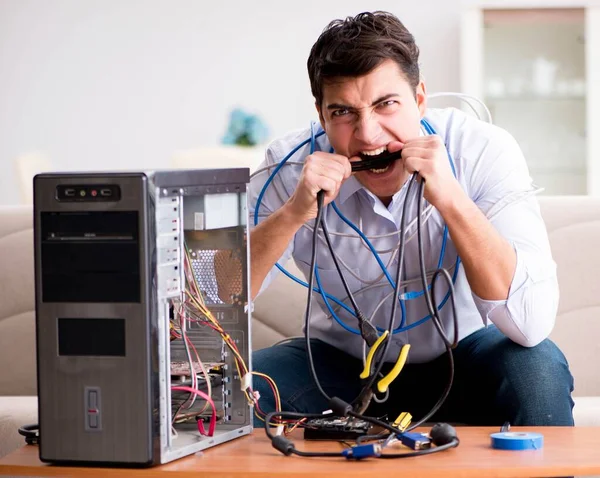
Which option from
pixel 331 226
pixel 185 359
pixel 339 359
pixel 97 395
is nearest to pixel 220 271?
pixel 185 359

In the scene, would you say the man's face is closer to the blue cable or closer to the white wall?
the blue cable

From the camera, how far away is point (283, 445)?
1150 millimetres

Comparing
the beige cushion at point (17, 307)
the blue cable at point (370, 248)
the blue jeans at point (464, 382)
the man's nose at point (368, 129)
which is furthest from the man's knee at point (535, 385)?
the beige cushion at point (17, 307)

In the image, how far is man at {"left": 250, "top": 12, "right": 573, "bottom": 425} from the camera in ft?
4.75

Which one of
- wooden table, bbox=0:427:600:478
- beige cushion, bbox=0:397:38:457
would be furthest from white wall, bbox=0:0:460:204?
wooden table, bbox=0:427:600:478

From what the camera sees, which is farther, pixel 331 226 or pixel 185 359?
pixel 331 226

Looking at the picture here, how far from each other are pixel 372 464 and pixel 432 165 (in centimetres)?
48

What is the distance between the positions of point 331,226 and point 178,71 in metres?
3.81

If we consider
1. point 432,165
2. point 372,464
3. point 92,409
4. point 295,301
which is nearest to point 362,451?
point 372,464

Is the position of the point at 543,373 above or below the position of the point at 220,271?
below

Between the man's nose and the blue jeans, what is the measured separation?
436 millimetres

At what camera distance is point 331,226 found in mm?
1747

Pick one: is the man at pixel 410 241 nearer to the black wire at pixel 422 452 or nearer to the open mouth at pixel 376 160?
the open mouth at pixel 376 160

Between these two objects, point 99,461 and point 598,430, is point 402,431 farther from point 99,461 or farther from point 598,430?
point 99,461
